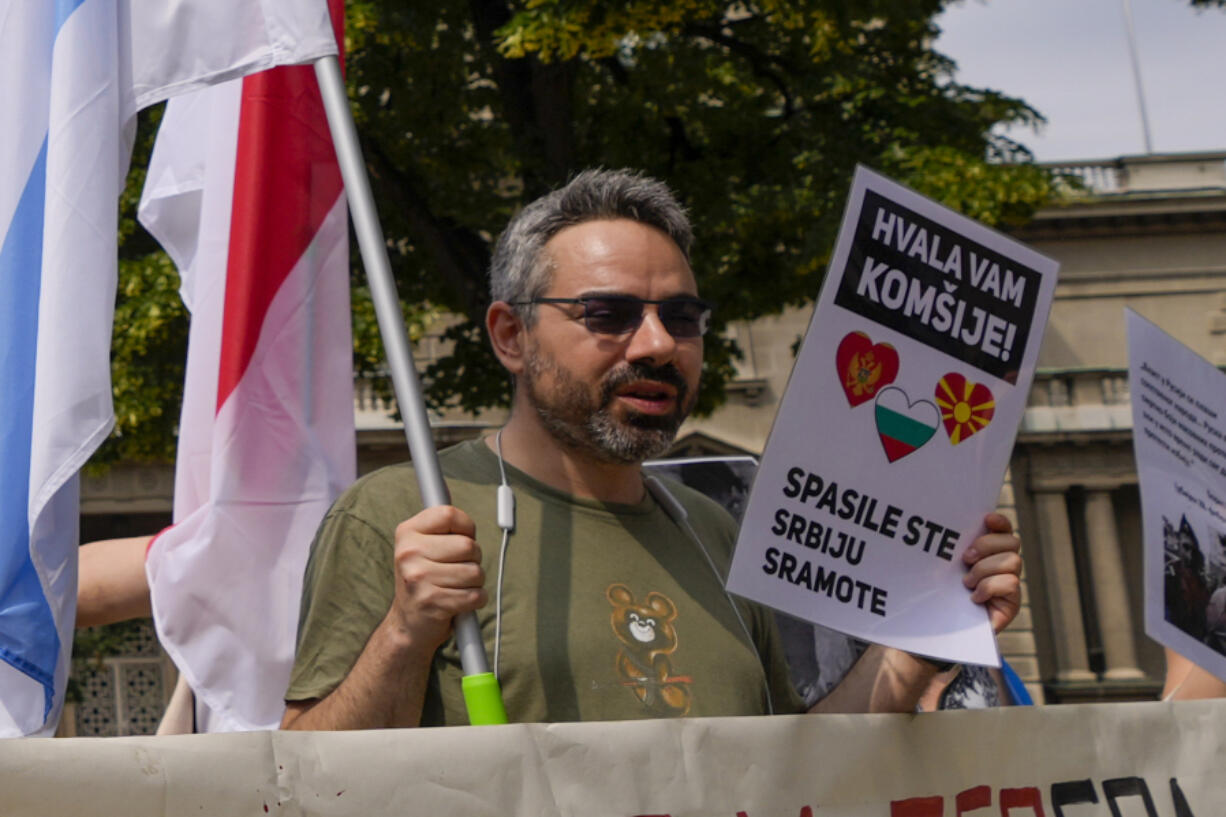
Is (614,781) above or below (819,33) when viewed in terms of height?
below

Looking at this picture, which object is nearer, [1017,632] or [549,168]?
[549,168]

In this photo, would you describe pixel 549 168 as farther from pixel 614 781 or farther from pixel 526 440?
pixel 614 781

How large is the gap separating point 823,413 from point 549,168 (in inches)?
283

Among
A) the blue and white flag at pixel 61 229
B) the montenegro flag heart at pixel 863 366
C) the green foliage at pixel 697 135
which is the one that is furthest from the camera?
the green foliage at pixel 697 135

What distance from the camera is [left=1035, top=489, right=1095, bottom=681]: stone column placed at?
21266 millimetres

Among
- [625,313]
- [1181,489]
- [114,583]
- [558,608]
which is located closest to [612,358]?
[625,313]

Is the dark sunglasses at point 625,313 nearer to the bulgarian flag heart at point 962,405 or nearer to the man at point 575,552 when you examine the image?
the man at point 575,552

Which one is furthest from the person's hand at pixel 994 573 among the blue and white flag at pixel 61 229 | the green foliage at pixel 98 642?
the green foliage at pixel 98 642

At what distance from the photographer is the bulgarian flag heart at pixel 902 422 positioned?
6.56 ft

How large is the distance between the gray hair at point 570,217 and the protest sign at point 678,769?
804 millimetres

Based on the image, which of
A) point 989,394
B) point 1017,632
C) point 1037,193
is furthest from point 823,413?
point 1017,632

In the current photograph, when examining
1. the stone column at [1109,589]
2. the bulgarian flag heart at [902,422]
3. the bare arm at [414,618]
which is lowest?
the stone column at [1109,589]

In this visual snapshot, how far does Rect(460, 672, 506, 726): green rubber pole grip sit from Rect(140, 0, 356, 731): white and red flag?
1012 mm

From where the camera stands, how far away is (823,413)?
1955mm
